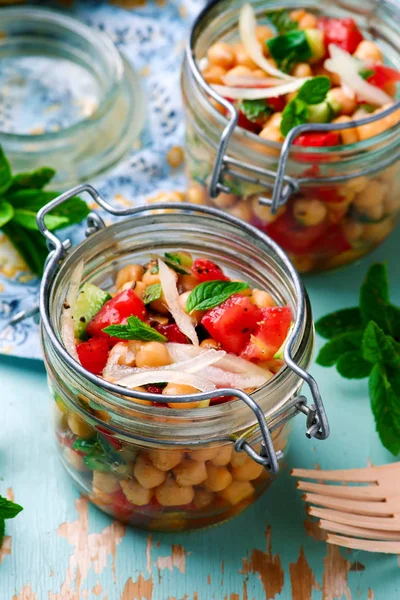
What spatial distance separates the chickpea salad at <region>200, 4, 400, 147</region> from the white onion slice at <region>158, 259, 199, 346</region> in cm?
41

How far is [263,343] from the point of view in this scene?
146 centimetres

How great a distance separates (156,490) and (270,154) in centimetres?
70

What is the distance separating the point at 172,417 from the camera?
1324mm

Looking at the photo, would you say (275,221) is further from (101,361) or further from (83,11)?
(83,11)

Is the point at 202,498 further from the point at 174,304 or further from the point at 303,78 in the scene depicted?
the point at 303,78

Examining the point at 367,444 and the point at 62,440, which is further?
the point at 367,444

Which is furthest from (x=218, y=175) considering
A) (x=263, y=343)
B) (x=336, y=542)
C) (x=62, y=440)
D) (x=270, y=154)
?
(x=336, y=542)

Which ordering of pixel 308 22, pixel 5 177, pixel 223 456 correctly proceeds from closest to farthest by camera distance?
1. pixel 223 456
2. pixel 5 177
3. pixel 308 22

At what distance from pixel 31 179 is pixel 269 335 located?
29.1 inches

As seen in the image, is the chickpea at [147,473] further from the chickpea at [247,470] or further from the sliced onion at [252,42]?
the sliced onion at [252,42]

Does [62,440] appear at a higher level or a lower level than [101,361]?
lower

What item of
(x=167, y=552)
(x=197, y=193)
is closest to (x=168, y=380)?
(x=167, y=552)

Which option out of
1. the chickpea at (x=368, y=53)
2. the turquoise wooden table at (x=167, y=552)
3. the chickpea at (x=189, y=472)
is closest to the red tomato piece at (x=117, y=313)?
the chickpea at (x=189, y=472)

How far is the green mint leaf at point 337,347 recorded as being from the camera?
179cm
